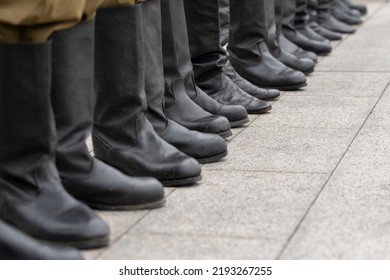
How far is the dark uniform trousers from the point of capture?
3.23 meters

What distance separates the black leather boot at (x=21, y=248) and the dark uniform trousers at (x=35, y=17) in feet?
1.95

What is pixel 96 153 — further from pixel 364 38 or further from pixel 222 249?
pixel 364 38

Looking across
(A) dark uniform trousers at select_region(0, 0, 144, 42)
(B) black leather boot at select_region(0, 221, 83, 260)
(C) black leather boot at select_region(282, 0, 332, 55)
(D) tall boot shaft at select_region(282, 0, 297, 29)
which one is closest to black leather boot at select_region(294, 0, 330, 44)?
(C) black leather boot at select_region(282, 0, 332, 55)

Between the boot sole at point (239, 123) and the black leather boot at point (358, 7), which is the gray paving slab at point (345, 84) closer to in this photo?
the boot sole at point (239, 123)

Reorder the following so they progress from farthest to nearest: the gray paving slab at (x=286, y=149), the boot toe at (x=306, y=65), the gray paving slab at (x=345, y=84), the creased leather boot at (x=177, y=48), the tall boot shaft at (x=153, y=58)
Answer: the boot toe at (x=306, y=65), the gray paving slab at (x=345, y=84), the creased leather boot at (x=177, y=48), the gray paving slab at (x=286, y=149), the tall boot shaft at (x=153, y=58)

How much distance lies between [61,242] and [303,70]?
119 inches

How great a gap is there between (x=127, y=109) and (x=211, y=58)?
3.78ft

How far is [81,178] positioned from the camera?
3.58 meters

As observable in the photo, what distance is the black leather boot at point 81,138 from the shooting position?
3463 mm

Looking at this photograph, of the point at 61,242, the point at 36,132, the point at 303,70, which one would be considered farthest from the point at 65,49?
the point at 303,70

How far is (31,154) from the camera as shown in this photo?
3.33m

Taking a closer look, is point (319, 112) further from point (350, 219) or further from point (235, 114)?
point (350, 219)

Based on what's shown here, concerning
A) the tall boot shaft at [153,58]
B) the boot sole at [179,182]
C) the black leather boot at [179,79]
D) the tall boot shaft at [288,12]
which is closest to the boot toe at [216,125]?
the black leather boot at [179,79]

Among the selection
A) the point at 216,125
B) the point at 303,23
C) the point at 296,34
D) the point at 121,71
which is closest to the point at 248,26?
the point at 296,34
